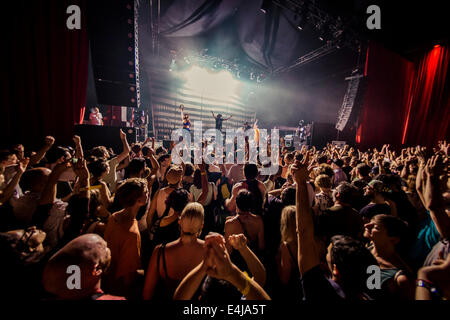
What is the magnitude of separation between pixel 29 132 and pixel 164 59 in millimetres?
9306

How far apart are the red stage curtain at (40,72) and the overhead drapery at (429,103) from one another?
15076mm

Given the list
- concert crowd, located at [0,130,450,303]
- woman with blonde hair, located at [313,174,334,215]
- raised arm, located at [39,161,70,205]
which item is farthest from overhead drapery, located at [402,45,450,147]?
raised arm, located at [39,161,70,205]

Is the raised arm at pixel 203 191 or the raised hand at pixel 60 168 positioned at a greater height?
the raised hand at pixel 60 168

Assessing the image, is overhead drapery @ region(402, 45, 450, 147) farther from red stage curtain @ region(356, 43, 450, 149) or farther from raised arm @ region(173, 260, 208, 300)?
raised arm @ region(173, 260, 208, 300)

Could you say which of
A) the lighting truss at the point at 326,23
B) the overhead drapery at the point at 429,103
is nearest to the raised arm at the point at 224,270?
the lighting truss at the point at 326,23

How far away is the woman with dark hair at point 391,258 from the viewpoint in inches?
44.9

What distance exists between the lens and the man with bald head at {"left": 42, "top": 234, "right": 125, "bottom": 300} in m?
0.86

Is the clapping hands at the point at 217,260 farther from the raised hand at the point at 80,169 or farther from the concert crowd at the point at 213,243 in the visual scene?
the raised hand at the point at 80,169

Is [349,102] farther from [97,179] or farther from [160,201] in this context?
[97,179]

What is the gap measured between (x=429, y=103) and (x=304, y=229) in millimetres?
13834

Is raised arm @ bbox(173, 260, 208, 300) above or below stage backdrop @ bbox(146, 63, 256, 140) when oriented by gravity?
below

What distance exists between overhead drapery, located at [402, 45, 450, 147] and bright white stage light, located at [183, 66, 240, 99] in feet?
37.0

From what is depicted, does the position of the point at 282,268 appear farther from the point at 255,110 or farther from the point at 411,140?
the point at 255,110

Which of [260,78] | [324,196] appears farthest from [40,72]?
[260,78]
